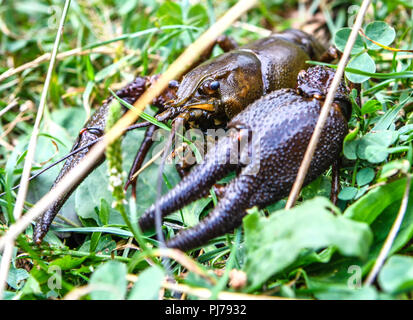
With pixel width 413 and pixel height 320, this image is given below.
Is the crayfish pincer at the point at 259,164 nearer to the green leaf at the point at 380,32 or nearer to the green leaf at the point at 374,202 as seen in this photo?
the green leaf at the point at 374,202

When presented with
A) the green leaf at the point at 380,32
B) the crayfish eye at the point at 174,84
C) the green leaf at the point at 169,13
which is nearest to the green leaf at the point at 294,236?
the crayfish eye at the point at 174,84

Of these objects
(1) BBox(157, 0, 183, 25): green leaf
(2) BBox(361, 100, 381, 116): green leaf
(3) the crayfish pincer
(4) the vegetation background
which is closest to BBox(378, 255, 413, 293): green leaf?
(4) the vegetation background

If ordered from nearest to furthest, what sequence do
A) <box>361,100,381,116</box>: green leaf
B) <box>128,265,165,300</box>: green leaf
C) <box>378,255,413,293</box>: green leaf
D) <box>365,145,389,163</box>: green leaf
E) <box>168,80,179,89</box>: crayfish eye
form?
<box>378,255,413,293</box>: green leaf, <box>128,265,165,300</box>: green leaf, <box>365,145,389,163</box>: green leaf, <box>361,100,381,116</box>: green leaf, <box>168,80,179,89</box>: crayfish eye

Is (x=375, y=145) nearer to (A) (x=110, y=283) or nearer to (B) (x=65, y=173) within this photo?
(A) (x=110, y=283)

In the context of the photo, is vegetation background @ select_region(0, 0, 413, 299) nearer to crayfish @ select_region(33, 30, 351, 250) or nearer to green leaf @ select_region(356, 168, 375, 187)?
green leaf @ select_region(356, 168, 375, 187)

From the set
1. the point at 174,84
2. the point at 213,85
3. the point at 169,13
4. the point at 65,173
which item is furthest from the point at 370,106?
the point at 169,13

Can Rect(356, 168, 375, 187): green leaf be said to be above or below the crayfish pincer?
below

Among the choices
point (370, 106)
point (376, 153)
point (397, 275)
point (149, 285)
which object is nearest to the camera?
point (397, 275)

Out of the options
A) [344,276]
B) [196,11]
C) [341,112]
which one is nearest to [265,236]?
[344,276]
